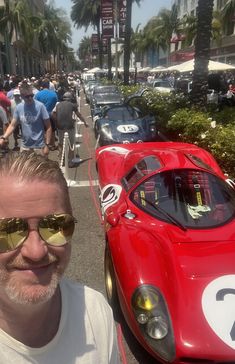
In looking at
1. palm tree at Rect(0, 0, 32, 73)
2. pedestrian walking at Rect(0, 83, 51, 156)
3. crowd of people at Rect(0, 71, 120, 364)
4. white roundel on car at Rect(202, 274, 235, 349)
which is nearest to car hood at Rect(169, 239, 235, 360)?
white roundel on car at Rect(202, 274, 235, 349)

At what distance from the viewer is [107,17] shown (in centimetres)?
2980

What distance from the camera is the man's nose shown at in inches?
55.1

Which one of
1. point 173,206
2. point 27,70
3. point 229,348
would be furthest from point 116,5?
point 27,70

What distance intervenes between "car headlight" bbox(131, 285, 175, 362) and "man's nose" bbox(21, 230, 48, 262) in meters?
1.89

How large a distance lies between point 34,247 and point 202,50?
425 inches

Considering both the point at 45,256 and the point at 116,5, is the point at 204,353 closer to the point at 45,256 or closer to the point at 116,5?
the point at 45,256

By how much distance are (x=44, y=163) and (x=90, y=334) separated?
0.68m

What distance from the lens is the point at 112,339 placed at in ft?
5.28

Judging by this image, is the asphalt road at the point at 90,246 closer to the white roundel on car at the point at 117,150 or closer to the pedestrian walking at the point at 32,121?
the white roundel on car at the point at 117,150

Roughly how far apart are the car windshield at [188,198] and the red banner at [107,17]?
27.6 meters

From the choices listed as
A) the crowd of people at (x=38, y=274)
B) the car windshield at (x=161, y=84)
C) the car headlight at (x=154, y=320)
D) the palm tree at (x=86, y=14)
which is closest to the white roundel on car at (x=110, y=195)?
the car headlight at (x=154, y=320)

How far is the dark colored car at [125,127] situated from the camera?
414 inches

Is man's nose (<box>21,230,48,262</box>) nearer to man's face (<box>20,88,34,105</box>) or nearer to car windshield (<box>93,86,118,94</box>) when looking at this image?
man's face (<box>20,88,34,105</box>)

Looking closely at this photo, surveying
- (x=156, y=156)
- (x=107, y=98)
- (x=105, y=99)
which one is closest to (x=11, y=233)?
(x=156, y=156)
